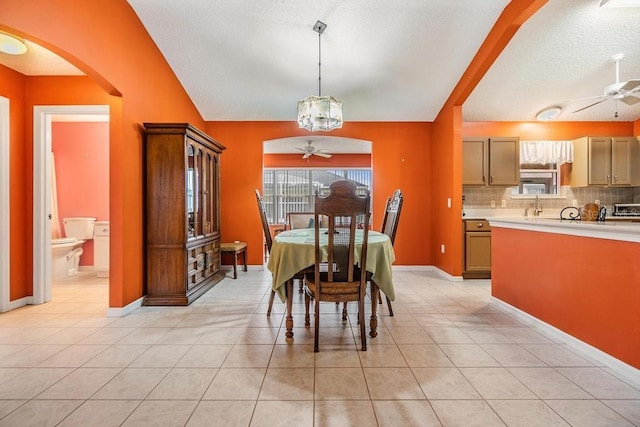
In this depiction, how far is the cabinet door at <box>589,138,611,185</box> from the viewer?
4531 millimetres

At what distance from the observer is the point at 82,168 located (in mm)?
4688

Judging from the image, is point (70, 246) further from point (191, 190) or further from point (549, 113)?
point (549, 113)

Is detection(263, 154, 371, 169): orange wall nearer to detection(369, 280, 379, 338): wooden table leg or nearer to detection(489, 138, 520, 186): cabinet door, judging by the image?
detection(489, 138, 520, 186): cabinet door

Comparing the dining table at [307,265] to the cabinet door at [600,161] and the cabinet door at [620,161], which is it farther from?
the cabinet door at [620,161]

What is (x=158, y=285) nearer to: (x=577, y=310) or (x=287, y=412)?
(x=287, y=412)

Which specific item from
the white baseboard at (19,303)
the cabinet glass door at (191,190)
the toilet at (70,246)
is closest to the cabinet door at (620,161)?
the cabinet glass door at (191,190)

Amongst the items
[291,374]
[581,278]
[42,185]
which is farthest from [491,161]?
[42,185]

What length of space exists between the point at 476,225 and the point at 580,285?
2.15m

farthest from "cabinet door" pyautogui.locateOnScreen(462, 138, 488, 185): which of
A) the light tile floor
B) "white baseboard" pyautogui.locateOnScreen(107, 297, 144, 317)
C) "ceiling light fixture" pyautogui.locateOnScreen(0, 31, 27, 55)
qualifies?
"ceiling light fixture" pyautogui.locateOnScreen(0, 31, 27, 55)

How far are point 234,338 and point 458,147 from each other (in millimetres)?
3649

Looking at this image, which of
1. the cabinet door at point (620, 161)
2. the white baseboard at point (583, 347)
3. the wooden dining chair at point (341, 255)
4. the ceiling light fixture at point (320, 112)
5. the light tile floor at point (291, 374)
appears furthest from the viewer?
the cabinet door at point (620, 161)

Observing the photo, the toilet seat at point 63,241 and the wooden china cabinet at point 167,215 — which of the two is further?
the toilet seat at point 63,241

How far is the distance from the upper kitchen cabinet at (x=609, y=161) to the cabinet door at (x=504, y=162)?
110cm

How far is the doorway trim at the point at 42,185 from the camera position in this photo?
3092 millimetres
